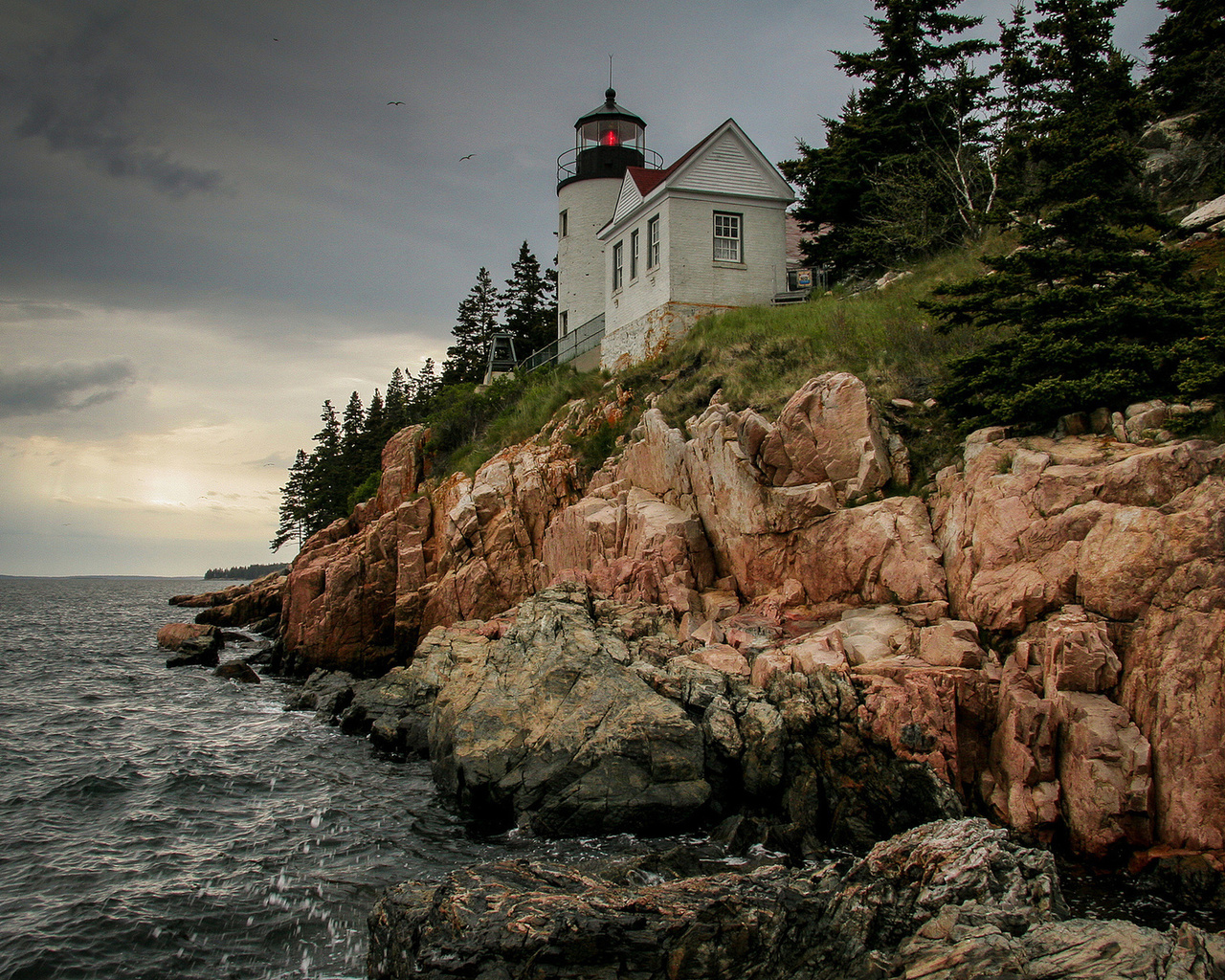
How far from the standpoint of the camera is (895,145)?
97.8ft

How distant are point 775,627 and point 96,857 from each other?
10.8 metres

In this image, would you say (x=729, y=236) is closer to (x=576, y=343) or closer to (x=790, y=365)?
(x=576, y=343)

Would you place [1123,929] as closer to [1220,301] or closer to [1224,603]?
[1224,603]

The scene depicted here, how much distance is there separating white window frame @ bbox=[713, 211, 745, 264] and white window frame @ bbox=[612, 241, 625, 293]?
410 centimetres

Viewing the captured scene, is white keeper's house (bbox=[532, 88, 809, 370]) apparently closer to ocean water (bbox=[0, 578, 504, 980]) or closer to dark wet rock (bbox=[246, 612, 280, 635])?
ocean water (bbox=[0, 578, 504, 980])

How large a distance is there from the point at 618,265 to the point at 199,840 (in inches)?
987

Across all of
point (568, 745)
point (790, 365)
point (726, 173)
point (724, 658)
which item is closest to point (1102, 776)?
point (724, 658)

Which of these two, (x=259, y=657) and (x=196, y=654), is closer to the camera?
(x=196, y=654)

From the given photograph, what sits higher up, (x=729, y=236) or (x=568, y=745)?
(x=729, y=236)

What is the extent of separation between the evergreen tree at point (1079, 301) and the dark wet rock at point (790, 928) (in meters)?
7.56

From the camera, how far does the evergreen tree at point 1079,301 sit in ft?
40.1

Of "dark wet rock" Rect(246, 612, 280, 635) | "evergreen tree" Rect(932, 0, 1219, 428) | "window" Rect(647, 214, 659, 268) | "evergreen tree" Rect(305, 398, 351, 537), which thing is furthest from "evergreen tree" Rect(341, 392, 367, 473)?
"evergreen tree" Rect(932, 0, 1219, 428)

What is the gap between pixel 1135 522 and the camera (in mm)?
10297

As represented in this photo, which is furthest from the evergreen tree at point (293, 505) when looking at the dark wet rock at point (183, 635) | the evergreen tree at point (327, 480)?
the dark wet rock at point (183, 635)
